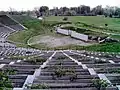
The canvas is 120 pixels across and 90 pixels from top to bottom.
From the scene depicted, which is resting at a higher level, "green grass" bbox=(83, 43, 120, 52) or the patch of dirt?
"green grass" bbox=(83, 43, 120, 52)

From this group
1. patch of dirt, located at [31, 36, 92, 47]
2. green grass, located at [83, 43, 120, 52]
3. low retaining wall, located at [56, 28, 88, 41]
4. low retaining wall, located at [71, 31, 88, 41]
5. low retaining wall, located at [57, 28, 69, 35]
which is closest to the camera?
green grass, located at [83, 43, 120, 52]

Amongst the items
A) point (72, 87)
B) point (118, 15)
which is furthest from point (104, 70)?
point (118, 15)

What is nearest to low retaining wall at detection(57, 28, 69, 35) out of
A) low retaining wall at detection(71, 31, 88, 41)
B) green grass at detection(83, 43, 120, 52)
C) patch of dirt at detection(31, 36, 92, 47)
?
low retaining wall at detection(71, 31, 88, 41)

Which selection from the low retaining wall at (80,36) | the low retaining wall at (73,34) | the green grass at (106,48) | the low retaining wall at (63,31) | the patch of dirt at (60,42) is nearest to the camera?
the green grass at (106,48)

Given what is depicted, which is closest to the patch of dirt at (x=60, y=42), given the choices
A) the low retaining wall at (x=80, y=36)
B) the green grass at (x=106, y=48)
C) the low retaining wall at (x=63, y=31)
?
the low retaining wall at (x=80, y=36)

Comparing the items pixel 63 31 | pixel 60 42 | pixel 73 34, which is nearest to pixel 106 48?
pixel 60 42

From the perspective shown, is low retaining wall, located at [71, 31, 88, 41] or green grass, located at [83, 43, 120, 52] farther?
low retaining wall, located at [71, 31, 88, 41]

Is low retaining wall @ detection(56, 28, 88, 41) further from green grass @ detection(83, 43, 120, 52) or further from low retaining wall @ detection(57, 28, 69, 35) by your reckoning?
green grass @ detection(83, 43, 120, 52)

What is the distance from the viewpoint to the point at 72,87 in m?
13.3

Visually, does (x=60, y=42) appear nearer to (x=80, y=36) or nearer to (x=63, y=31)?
(x=80, y=36)

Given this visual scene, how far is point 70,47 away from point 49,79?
21.2 meters

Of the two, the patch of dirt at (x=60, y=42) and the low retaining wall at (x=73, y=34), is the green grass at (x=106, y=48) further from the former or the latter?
the low retaining wall at (x=73, y=34)

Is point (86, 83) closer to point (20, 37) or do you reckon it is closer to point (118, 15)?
point (20, 37)

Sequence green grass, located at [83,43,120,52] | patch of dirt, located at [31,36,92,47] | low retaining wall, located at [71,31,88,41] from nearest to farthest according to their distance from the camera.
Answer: green grass, located at [83,43,120,52] < patch of dirt, located at [31,36,92,47] < low retaining wall, located at [71,31,88,41]
